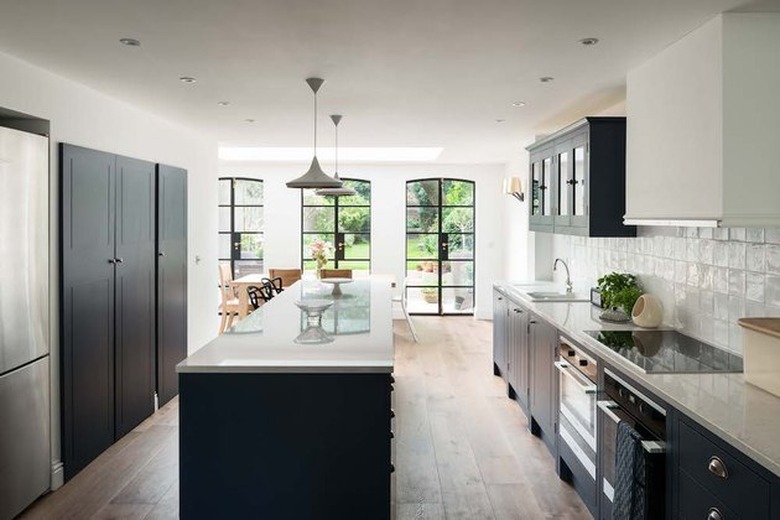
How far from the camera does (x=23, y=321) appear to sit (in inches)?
132

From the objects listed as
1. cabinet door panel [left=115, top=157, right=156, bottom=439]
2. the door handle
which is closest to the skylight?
cabinet door panel [left=115, top=157, right=156, bottom=439]

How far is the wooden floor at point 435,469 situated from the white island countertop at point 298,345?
0.97m

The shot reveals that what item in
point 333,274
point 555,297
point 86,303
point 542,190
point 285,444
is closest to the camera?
point 285,444

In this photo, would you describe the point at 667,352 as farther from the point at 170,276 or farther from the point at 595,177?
the point at 170,276

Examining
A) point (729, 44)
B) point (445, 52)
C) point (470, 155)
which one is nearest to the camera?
point (729, 44)

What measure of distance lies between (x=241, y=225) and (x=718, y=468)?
9.16m

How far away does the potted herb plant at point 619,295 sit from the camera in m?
3.89

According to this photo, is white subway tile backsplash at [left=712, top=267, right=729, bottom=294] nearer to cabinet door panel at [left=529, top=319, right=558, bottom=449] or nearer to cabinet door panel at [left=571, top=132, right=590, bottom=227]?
cabinet door panel at [left=529, top=319, right=558, bottom=449]

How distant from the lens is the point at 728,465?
1876mm

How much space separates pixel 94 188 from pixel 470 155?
5.48 metres

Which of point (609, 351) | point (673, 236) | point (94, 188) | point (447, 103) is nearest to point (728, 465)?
point (609, 351)

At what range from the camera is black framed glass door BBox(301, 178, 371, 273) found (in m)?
10.1

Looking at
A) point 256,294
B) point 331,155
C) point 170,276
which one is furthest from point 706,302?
point 331,155

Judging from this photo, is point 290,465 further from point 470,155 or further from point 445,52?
point 470,155
